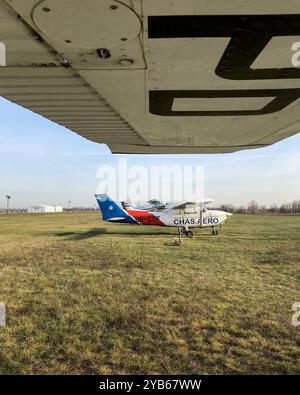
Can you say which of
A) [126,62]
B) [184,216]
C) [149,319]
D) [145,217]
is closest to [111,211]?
[145,217]

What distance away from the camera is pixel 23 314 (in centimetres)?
550

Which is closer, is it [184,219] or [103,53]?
[103,53]

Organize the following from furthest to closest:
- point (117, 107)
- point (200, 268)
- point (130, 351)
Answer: point (200, 268) → point (130, 351) → point (117, 107)

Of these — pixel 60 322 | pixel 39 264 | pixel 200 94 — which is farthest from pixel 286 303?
pixel 39 264

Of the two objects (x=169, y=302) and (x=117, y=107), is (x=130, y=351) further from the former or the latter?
(x=117, y=107)

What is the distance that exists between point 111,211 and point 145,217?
12.2 feet

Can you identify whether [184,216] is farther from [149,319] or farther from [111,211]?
[149,319]

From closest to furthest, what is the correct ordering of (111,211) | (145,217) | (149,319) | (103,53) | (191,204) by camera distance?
1. (103,53)
2. (149,319)
3. (191,204)
4. (145,217)
5. (111,211)

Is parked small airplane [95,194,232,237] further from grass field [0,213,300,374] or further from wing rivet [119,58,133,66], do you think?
wing rivet [119,58,133,66]

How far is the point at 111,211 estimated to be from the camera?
26094 millimetres

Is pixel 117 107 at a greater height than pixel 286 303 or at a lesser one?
greater

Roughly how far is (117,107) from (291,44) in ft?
5.62

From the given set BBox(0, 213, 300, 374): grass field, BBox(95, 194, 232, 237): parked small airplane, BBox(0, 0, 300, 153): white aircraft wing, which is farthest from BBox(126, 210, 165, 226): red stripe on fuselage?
BBox(0, 0, 300, 153): white aircraft wing

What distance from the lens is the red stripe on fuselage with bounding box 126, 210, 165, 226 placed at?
2336cm
